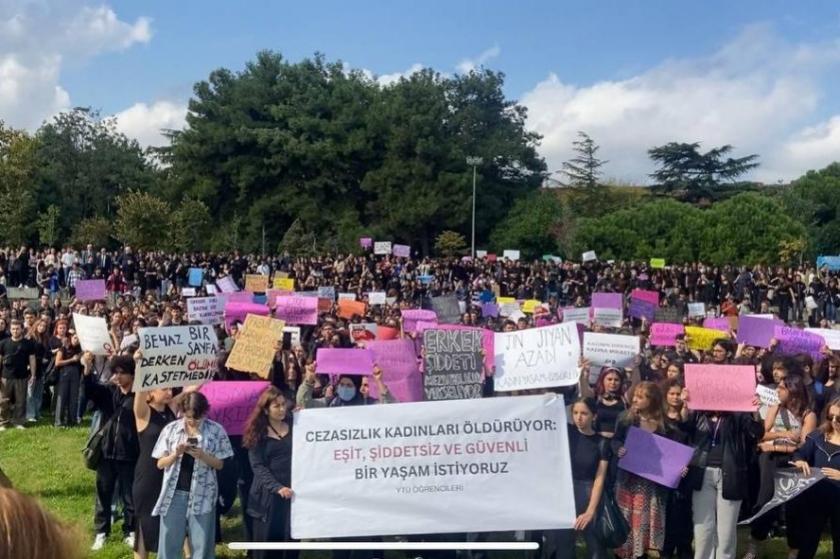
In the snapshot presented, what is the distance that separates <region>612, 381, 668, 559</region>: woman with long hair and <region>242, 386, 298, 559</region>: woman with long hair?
2.63 meters

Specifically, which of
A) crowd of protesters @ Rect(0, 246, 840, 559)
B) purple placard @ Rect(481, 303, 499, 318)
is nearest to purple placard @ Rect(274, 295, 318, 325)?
crowd of protesters @ Rect(0, 246, 840, 559)

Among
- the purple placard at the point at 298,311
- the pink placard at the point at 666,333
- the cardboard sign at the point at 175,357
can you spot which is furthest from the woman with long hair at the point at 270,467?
the purple placard at the point at 298,311

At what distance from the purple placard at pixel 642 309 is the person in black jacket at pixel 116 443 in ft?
42.5

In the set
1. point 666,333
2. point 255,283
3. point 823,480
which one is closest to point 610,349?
point 823,480

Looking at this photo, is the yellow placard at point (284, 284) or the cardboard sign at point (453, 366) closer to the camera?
the cardboard sign at point (453, 366)

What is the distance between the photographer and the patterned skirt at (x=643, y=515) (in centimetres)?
693

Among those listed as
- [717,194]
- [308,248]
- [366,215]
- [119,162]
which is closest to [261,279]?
[308,248]

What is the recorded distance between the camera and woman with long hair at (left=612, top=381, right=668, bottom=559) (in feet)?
22.7

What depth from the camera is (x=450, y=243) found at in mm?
56062

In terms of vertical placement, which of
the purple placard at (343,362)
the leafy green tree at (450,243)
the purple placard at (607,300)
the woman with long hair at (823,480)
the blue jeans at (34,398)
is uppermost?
the leafy green tree at (450,243)

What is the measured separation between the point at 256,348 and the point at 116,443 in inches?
94.4

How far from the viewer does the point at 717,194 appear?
72000 mm

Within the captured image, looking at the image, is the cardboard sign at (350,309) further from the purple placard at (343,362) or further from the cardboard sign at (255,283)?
the purple placard at (343,362)

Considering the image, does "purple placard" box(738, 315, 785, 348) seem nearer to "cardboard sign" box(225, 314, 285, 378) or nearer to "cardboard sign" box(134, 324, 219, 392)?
"cardboard sign" box(225, 314, 285, 378)
